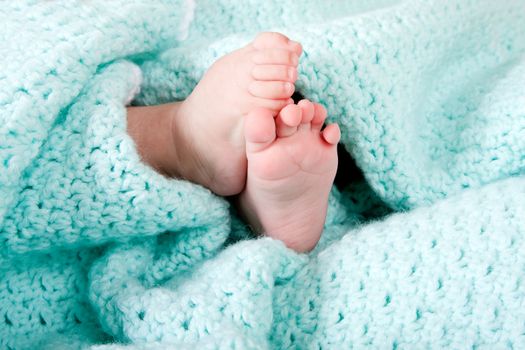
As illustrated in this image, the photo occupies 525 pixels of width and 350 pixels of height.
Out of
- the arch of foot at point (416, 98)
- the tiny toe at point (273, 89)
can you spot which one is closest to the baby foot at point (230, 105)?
the tiny toe at point (273, 89)

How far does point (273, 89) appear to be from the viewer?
2.26ft

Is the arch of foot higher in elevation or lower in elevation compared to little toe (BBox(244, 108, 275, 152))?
lower

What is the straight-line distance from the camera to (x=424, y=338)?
2.27 feet

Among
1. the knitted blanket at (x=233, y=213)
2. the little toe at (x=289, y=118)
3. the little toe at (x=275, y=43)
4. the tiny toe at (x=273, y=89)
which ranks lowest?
the knitted blanket at (x=233, y=213)

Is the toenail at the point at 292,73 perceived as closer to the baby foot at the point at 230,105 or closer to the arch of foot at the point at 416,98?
the baby foot at the point at 230,105

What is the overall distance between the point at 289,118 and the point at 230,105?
0.30ft

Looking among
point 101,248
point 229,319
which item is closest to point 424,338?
point 229,319

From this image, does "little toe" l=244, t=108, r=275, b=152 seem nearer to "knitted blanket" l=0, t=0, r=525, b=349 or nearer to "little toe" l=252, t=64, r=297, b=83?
"little toe" l=252, t=64, r=297, b=83

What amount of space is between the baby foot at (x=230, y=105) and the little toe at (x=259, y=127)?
0.07 feet

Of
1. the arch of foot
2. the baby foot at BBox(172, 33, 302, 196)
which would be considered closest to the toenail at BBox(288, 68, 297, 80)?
the baby foot at BBox(172, 33, 302, 196)

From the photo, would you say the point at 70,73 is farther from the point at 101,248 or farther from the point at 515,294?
the point at 515,294

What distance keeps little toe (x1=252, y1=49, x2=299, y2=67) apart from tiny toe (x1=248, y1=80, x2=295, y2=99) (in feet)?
0.09

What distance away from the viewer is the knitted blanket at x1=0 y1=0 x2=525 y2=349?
698 mm

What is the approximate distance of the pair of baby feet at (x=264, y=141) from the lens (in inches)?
27.4
